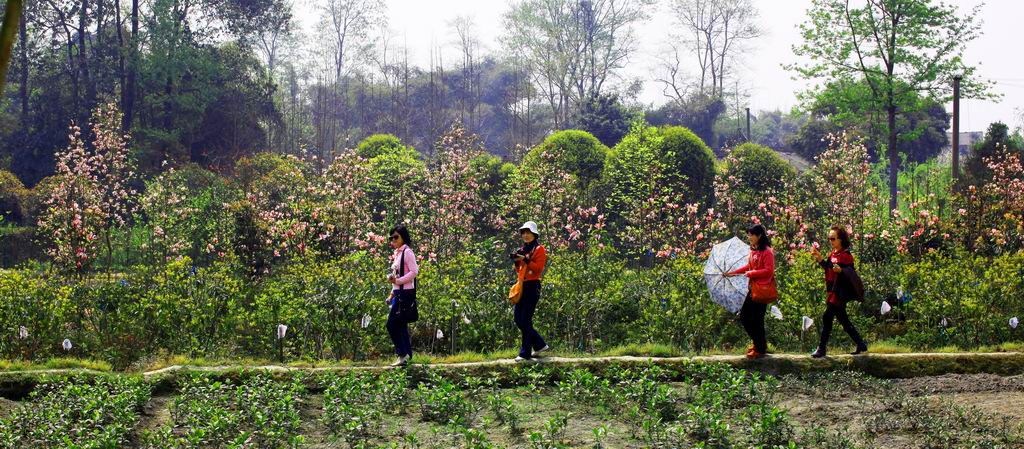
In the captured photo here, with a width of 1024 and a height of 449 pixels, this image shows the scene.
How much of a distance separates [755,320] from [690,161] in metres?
12.1

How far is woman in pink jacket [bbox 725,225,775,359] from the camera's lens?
27.0 ft

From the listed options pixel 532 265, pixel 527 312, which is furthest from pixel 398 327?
pixel 532 265

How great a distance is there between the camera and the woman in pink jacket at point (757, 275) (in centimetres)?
823

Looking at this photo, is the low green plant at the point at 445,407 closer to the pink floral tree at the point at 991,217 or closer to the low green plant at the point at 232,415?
the low green plant at the point at 232,415

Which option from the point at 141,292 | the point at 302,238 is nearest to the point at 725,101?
the point at 302,238

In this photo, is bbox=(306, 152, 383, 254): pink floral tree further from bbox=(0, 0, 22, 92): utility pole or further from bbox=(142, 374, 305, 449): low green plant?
bbox=(0, 0, 22, 92): utility pole

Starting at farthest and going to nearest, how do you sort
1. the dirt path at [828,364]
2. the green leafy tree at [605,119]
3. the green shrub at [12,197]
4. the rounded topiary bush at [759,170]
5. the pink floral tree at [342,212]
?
the green leafy tree at [605,119] < the green shrub at [12,197] < the rounded topiary bush at [759,170] < the pink floral tree at [342,212] < the dirt path at [828,364]

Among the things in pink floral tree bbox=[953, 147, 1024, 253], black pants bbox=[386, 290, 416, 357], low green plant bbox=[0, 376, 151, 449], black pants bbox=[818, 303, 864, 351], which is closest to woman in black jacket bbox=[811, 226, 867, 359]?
black pants bbox=[818, 303, 864, 351]

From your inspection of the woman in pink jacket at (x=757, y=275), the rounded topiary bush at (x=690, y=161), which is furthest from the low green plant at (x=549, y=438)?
the rounded topiary bush at (x=690, y=161)

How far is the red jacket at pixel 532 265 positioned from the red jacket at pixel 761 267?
1.81 metres

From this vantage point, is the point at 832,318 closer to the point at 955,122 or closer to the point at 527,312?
the point at 527,312

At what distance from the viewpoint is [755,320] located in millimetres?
8398

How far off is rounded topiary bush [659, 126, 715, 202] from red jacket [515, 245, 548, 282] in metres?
11.7

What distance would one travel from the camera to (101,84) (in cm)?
3030
